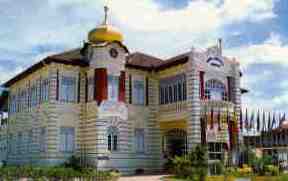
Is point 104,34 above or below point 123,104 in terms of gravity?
above

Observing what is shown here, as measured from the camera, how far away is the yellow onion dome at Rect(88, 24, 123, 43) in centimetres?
3234

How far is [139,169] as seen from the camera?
33.1m

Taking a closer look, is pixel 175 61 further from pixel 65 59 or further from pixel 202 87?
pixel 65 59

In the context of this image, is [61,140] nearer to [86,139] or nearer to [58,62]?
[86,139]

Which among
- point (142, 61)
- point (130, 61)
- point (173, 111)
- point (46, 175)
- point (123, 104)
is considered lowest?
point (46, 175)

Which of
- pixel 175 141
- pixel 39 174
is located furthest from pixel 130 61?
pixel 39 174

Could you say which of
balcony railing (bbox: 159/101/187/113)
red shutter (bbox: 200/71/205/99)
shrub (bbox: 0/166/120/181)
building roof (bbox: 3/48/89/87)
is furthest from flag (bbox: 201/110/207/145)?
shrub (bbox: 0/166/120/181)

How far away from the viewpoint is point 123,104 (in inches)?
1275

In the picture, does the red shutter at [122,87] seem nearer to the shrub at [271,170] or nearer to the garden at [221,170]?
the garden at [221,170]

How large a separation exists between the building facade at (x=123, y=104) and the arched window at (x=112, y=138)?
0.07m

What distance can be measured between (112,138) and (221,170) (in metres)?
7.73

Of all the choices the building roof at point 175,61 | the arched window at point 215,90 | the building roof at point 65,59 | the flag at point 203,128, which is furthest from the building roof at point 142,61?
the flag at point 203,128

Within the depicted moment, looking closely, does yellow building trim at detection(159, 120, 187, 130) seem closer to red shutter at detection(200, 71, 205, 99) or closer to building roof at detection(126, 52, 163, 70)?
red shutter at detection(200, 71, 205, 99)

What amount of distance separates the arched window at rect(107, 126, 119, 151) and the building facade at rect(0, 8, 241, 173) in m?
0.07
